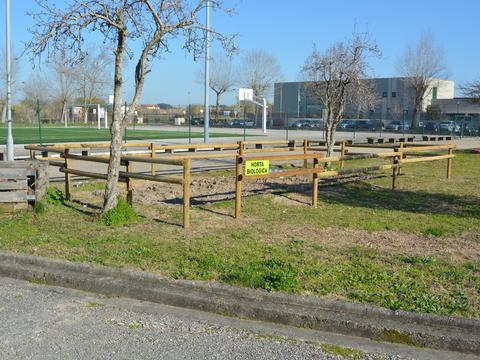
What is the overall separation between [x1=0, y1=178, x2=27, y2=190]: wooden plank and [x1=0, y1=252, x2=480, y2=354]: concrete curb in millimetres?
2713

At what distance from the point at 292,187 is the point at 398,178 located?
4.02 meters

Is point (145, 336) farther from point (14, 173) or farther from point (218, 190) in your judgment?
point (218, 190)

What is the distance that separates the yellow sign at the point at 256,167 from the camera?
888cm

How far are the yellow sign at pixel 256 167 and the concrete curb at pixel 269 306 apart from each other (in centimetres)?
361

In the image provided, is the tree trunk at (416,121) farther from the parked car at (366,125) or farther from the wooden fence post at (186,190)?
the wooden fence post at (186,190)

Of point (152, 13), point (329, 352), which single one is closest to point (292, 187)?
point (152, 13)

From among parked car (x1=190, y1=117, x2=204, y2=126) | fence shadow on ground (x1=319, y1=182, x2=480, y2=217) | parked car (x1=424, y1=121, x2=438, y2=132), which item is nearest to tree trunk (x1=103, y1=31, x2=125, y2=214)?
fence shadow on ground (x1=319, y1=182, x2=480, y2=217)

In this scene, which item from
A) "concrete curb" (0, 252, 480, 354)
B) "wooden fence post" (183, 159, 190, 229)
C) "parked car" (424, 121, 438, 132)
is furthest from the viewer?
"parked car" (424, 121, 438, 132)

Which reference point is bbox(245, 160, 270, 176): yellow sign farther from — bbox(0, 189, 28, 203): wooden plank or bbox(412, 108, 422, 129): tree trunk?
bbox(412, 108, 422, 129): tree trunk

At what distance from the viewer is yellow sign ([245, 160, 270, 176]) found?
888 cm

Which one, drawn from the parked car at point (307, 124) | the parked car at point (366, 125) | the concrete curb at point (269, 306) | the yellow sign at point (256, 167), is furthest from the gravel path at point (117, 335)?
the parked car at point (307, 124)

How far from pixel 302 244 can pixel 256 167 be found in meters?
2.30

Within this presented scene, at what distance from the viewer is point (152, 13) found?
830 cm

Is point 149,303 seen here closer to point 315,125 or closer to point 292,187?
point 292,187
